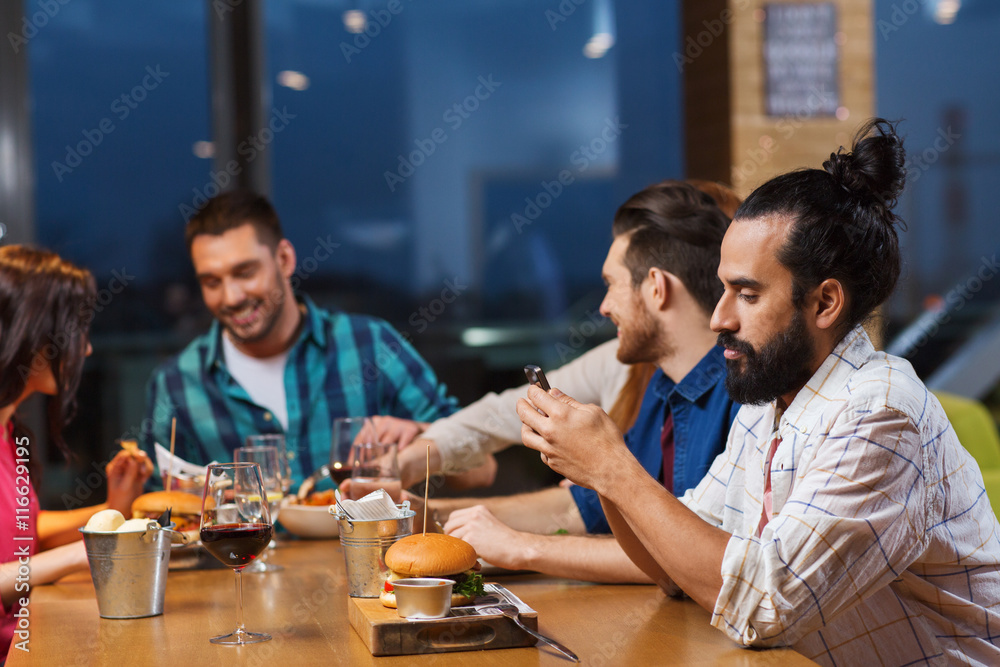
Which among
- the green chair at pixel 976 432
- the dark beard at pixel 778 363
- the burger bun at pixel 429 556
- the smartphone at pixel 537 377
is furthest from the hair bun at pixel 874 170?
the green chair at pixel 976 432

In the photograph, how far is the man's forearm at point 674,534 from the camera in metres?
1.32

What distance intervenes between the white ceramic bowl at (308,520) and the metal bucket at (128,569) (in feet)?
2.16

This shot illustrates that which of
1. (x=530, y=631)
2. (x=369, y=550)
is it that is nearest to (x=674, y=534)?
(x=530, y=631)

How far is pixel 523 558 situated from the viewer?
1652 mm

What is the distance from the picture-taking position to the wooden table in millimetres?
1253

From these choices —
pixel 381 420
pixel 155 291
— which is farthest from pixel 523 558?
pixel 155 291

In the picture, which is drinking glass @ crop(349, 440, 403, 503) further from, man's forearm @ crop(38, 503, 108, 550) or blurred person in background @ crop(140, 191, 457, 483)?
blurred person in background @ crop(140, 191, 457, 483)

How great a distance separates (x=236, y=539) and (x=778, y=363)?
0.86 metres

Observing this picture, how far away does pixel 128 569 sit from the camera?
1.50 m

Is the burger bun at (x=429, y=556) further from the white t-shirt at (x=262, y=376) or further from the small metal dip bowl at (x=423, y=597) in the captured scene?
the white t-shirt at (x=262, y=376)

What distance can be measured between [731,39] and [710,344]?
3079 mm

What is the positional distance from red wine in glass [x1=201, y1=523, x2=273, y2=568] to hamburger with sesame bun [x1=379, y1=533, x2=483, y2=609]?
196 millimetres

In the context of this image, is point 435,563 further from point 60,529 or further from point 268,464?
point 60,529

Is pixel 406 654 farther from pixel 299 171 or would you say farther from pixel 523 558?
pixel 299 171
